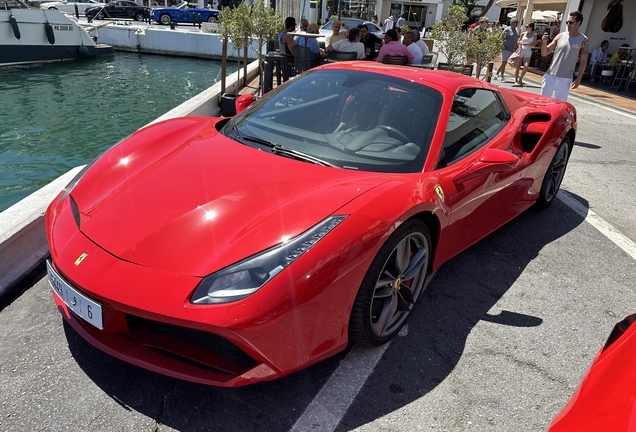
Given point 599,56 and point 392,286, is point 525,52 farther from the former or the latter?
point 392,286

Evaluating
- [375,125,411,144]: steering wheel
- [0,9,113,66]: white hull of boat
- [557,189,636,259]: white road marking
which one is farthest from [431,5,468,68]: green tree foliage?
[0,9,113,66]: white hull of boat

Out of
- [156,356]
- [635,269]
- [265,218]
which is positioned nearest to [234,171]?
[265,218]

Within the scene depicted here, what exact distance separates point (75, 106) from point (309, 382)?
10867mm

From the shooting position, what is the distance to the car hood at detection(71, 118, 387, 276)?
1.98m

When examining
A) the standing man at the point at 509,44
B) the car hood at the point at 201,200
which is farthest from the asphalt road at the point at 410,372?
the standing man at the point at 509,44

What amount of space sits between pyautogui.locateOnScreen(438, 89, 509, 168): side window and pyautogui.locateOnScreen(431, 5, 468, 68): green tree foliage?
5640 millimetres

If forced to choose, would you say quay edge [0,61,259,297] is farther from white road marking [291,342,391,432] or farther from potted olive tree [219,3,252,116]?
potted olive tree [219,3,252,116]

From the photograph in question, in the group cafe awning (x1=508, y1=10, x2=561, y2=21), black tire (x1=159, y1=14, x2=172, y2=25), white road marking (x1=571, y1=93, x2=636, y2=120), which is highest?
cafe awning (x1=508, y1=10, x2=561, y2=21)

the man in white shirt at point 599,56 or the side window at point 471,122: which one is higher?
the side window at point 471,122

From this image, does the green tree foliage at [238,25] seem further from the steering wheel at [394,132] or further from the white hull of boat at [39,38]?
the white hull of boat at [39,38]

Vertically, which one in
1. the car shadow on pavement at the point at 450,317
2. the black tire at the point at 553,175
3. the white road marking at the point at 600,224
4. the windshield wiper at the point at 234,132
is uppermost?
the windshield wiper at the point at 234,132

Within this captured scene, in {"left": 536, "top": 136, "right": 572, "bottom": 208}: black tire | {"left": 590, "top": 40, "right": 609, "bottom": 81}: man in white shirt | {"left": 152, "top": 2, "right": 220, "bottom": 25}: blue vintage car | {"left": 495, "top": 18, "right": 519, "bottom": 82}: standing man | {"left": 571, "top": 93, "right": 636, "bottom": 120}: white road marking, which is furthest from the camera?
{"left": 152, "top": 2, "right": 220, "bottom": 25}: blue vintage car

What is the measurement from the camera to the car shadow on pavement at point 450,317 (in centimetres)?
221

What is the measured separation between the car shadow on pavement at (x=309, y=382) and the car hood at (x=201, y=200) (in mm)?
609
